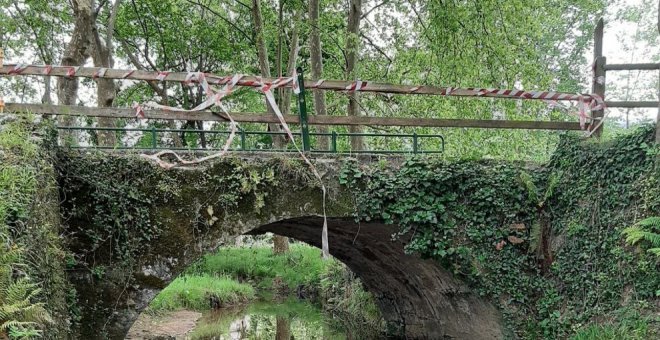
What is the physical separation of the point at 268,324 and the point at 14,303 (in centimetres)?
1184

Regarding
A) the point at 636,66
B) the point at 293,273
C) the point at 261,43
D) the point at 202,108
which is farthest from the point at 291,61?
the point at 636,66

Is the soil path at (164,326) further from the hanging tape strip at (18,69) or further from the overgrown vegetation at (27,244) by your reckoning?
the overgrown vegetation at (27,244)

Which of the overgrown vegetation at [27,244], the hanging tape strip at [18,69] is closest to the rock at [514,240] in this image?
the overgrown vegetation at [27,244]

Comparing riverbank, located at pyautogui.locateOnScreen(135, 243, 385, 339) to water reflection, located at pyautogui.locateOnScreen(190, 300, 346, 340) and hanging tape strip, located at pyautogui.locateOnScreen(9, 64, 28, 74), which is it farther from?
hanging tape strip, located at pyautogui.locateOnScreen(9, 64, 28, 74)

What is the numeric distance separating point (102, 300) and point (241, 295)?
1131 centimetres

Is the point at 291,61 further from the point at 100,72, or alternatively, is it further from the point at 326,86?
the point at 100,72

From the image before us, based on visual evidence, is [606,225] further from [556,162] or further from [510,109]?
[510,109]

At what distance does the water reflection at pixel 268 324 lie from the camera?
1282cm

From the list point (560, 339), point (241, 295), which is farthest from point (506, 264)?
point (241, 295)

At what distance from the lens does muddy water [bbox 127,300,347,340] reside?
1230 centimetres

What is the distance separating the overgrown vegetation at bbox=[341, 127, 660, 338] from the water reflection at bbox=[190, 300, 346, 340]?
20.3ft

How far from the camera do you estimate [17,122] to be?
500cm

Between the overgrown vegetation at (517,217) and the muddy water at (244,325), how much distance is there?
6182 millimetres

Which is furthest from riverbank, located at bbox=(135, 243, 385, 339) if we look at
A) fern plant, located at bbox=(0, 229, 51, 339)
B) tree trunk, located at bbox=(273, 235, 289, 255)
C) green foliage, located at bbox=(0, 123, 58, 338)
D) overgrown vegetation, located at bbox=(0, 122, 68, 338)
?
fern plant, located at bbox=(0, 229, 51, 339)
